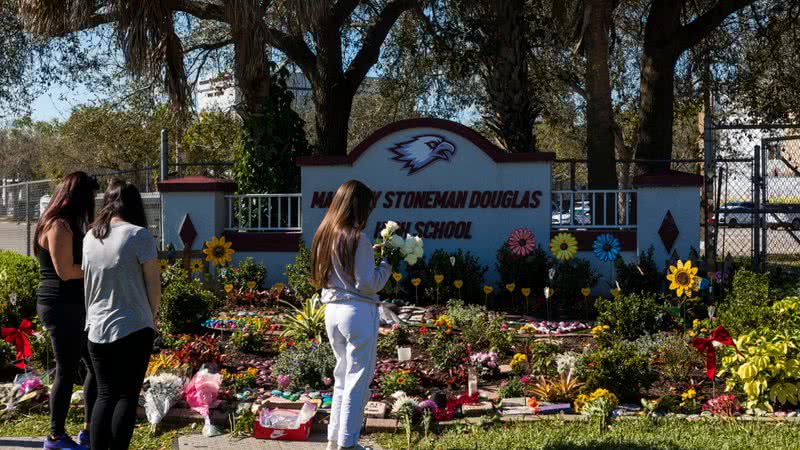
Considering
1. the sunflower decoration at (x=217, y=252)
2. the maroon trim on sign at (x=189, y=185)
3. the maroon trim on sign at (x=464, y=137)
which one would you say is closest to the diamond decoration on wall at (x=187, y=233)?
the maroon trim on sign at (x=189, y=185)

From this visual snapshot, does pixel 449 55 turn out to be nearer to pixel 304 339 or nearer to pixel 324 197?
pixel 324 197

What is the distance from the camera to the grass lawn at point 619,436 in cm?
564

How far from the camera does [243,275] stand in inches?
466

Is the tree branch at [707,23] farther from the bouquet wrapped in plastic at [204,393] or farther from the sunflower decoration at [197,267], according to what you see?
the bouquet wrapped in plastic at [204,393]

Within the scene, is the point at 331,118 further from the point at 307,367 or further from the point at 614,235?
the point at 307,367

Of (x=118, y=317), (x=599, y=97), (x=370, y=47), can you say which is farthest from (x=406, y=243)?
(x=370, y=47)

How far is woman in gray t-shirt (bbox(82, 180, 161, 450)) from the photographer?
4.89 metres

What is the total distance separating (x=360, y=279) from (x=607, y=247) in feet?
23.1

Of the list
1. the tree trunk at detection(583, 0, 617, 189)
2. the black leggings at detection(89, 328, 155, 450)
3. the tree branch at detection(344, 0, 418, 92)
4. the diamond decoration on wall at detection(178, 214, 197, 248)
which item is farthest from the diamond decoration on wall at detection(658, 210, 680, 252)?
the black leggings at detection(89, 328, 155, 450)

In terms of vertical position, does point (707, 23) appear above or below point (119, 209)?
above

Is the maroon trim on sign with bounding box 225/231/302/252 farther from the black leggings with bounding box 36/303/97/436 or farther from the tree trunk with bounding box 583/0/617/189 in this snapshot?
the black leggings with bounding box 36/303/97/436

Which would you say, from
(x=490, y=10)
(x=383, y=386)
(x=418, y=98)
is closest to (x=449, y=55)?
(x=490, y=10)

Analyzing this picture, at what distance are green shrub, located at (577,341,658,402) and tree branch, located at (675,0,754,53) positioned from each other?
1009 centimetres

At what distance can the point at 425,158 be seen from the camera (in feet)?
39.3
